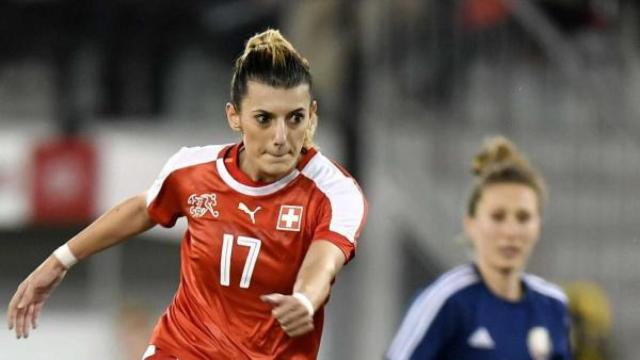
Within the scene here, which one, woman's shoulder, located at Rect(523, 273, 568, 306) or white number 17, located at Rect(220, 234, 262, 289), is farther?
woman's shoulder, located at Rect(523, 273, 568, 306)

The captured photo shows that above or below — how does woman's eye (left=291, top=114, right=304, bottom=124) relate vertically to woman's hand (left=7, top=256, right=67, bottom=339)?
above

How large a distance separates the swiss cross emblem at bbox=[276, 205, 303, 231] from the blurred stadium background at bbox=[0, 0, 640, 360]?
5089 millimetres

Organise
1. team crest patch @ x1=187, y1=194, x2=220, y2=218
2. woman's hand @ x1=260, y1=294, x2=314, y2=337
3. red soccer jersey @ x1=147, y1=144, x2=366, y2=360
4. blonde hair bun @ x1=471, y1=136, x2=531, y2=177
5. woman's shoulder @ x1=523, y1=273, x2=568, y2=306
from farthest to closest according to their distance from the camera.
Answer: blonde hair bun @ x1=471, y1=136, x2=531, y2=177
woman's shoulder @ x1=523, y1=273, x2=568, y2=306
team crest patch @ x1=187, y1=194, x2=220, y2=218
red soccer jersey @ x1=147, y1=144, x2=366, y2=360
woman's hand @ x1=260, y1=294, x2=314, y2=337

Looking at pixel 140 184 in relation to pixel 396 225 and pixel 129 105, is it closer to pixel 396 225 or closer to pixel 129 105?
pixel 129 105

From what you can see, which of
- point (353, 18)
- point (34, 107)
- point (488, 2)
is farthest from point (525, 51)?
point (34, 107)

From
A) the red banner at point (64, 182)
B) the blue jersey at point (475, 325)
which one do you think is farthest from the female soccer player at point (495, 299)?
the red banner at point (64, 182)

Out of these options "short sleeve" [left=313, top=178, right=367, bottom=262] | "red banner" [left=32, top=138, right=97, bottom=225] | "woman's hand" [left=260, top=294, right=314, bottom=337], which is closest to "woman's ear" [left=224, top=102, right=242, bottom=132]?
"short sleeve" [left=313, top=178, right=367, bottom=262]

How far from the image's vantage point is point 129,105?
13.3 metres

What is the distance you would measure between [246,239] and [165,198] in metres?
0.36

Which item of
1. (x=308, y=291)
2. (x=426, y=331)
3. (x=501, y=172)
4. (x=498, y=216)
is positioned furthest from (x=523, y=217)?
(x=308, y=291)

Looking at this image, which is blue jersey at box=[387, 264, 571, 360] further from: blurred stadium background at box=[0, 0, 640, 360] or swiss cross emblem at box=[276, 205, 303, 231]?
blurred stadium background at box=[0, 0, 640, 360]

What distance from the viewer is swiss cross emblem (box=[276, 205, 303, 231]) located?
233 inches

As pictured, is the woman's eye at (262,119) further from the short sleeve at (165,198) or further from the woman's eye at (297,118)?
the short sleeve at (165,198)

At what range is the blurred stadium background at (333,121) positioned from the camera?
36.3 ft
